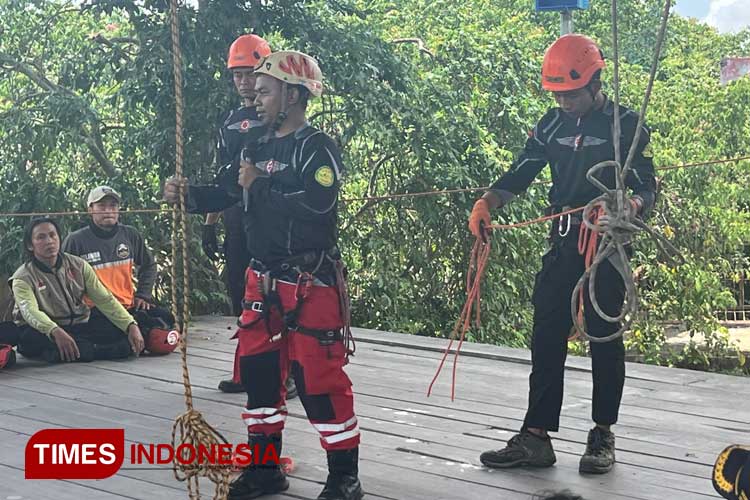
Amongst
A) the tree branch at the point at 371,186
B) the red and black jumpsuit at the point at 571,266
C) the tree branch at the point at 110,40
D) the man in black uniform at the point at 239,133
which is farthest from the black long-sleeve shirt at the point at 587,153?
the tree branch at the point at 110,40

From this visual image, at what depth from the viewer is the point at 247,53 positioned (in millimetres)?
4629

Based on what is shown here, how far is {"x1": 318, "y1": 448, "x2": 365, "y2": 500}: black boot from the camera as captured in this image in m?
3.31

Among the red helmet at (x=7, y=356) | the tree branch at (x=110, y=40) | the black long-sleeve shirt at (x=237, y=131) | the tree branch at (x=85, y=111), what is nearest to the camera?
the black long-sleeve shirt at (x=237, y=131)

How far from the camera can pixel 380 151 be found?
7.91m

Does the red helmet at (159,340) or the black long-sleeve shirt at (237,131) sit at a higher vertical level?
the black long-sleeve shirt at (237,131)

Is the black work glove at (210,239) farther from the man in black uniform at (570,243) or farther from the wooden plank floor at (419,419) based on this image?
the man in black uniform at (570,243)

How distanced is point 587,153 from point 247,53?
1.67 m

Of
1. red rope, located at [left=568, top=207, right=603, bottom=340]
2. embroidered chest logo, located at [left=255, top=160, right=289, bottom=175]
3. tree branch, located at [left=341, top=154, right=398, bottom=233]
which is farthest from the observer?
tree branch, located at [left=341, top=154, right=398, bottom=233]

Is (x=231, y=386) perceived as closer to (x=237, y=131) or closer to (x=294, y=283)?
(x=237, y=131)

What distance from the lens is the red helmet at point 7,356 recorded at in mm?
5445

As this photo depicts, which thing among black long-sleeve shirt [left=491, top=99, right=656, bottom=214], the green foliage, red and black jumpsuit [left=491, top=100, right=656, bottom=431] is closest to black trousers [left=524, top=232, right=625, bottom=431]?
red and black jumpsuit [left=491, top=100, right=656, bottom=431]

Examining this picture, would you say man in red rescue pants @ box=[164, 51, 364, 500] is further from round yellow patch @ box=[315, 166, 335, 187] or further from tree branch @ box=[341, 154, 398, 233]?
tree branch @ box=[341, 154, 398, 233]

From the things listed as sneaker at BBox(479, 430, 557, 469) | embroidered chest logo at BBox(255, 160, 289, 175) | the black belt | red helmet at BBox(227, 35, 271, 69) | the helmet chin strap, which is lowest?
sneaker at BBox(479, 430, 557, 469)

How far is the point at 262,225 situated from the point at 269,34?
431cm
